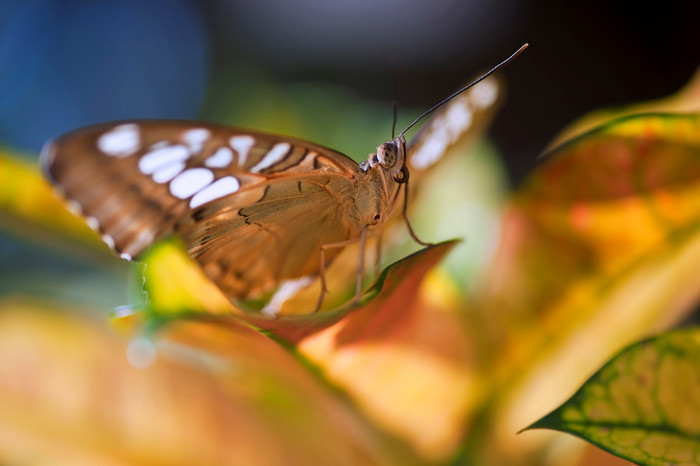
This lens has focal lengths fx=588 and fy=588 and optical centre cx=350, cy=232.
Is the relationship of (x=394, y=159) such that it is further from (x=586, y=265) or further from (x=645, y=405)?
(x=645, y=405)

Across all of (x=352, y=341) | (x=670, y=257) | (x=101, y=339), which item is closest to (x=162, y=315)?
(x=352, y=341)

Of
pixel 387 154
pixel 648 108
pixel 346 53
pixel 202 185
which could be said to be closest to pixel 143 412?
pixel 202 185

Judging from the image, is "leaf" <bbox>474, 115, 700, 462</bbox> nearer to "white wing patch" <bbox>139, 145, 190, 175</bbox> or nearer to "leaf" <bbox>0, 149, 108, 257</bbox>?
"white wing patch" <bbox>139, 145, 190, 175</bbox>

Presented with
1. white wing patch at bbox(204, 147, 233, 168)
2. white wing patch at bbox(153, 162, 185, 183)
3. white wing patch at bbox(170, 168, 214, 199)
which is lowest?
white wing patch at bbox(170, 168, 214, 199)

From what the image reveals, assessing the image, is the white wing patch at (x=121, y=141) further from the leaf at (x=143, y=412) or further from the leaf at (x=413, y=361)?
the leaf at (x=413, y=361)

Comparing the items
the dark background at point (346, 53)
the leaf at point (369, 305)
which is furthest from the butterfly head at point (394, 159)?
the dark background at point (346, 53)

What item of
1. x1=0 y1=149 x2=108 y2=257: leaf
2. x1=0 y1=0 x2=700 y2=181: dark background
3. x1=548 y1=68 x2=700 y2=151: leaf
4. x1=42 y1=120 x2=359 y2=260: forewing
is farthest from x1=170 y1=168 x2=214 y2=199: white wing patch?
x1=0 y1=0 x2=700 y2=181: dark background

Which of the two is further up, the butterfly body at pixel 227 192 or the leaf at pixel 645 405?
the butterfly body at pixel 227 192

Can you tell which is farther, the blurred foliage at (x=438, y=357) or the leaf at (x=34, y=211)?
the leaf at (x=34, y=211)
